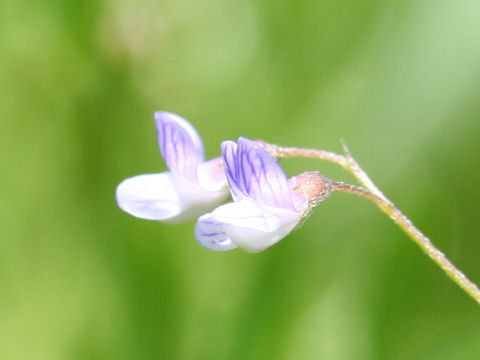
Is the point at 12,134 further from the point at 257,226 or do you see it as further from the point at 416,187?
the point at 257,226

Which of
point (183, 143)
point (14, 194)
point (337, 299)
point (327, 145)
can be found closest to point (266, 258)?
point (337, 299)

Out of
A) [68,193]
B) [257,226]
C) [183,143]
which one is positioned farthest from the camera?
[68,193]

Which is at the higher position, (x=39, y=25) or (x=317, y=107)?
(x=39, y=25)

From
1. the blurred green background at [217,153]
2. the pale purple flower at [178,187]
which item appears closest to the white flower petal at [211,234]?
the pale purple flower at [178,187]

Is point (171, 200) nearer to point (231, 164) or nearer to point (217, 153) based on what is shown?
point (231, 164)

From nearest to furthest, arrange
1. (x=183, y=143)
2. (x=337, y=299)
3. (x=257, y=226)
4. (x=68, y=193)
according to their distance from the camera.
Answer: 1. (x=257, y=226)
2. (x=183, y=143)
3. (x=337, y=299)
4. (x=68, y=193)

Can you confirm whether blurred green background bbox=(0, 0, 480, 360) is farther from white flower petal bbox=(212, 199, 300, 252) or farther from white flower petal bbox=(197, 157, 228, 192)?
white flower petal bbox=(212, 199, 300, 252)
